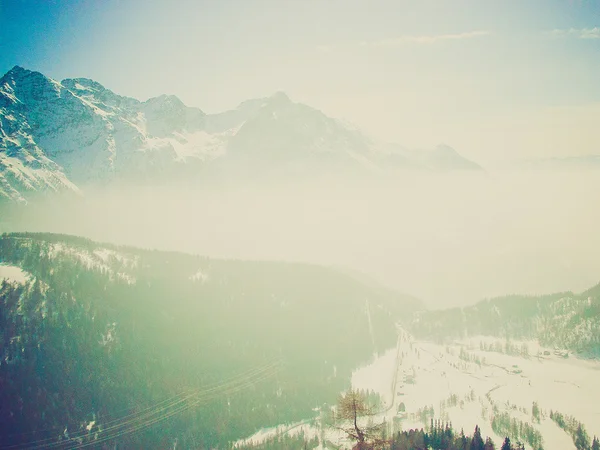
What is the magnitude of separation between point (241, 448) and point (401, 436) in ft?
307

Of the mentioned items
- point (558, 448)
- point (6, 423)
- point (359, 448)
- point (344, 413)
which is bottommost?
point (558, 448)

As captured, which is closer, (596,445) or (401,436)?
(401,436)

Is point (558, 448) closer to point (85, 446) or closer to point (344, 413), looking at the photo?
point (344, 413)

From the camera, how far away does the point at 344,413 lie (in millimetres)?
59656

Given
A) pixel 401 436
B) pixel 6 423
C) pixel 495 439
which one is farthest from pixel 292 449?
pixel 6 423

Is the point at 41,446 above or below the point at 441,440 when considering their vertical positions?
below


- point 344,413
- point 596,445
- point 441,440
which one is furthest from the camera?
point 596,445

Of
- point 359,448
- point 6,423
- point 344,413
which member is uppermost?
point 344,413

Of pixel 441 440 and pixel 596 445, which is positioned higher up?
pixel 441 440

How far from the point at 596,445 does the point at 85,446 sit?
23515cm

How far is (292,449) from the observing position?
19638 cm

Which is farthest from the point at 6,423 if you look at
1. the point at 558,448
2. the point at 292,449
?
the point at 558,448

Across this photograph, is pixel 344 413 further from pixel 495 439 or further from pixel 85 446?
pixel 85 446

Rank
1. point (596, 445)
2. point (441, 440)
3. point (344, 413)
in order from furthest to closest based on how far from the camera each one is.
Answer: point (596, 445), point (441, 440), point (344, 413)
